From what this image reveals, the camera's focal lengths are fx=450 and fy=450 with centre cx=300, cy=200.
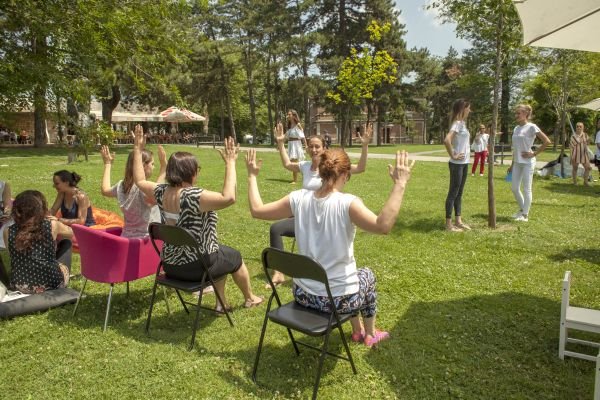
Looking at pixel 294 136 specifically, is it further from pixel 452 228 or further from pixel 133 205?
pixel 133 205

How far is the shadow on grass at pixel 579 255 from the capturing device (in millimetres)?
6121

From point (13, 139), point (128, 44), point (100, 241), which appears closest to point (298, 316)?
point (100, 241)

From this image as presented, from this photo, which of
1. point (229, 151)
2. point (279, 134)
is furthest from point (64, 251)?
point (279, 134)

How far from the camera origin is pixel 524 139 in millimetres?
7773

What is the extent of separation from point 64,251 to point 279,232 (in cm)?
254

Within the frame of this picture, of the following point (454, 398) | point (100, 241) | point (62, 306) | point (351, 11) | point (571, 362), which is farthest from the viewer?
point (351, 11)

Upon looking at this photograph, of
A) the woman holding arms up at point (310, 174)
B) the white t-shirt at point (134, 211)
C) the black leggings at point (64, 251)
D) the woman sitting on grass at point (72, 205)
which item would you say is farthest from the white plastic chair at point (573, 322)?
the woman sitting on grass at point (72, 205)

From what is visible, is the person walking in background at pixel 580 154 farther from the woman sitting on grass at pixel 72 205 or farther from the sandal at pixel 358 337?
the woman sitting on grass at pixel 72 205

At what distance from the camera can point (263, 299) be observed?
16.1ft

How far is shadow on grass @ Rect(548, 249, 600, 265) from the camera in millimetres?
6121

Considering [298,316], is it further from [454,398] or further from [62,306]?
[62,306]

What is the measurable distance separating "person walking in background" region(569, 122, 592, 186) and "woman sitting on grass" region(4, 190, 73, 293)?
1358 centimetres

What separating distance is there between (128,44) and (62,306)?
3.21 metres

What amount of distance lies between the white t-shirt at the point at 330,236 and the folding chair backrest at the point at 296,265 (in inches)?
11.5
